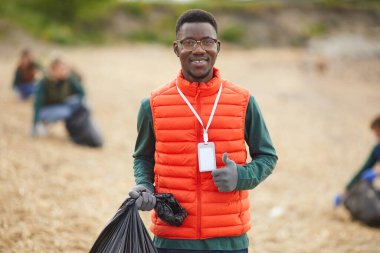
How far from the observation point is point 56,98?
8836 mm

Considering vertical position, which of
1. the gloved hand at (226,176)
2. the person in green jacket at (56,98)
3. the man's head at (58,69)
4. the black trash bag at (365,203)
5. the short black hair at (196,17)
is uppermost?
the man's head at (58,69)

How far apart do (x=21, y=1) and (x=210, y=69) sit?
121 feet

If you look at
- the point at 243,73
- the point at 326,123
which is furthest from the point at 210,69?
the point at 243,73

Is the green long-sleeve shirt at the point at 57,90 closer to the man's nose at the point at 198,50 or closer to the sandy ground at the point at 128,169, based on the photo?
the sandy ground at the point at 128,169

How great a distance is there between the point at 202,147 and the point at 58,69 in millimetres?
6500

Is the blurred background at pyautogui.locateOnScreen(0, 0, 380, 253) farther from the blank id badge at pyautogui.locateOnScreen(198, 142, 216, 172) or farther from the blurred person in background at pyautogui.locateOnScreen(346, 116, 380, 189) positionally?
the blank id badge at pyautogui.locateOnScreen(198, 142, 216, 172)

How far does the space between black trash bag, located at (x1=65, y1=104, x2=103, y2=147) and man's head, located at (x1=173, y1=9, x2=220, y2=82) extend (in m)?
6.39

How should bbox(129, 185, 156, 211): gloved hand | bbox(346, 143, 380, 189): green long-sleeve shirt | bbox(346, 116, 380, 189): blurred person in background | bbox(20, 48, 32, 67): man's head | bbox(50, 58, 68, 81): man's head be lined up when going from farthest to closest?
bbox(20, 48, 32, 67): man's head → bbox(50, 58, 68, 81): man's head → bbox(346, 116, 380, 189): blurred person in background → bbox(346, 143, 380, 189): green long-sleeve shirt → bbox(129, 185, 156, 211): gloved hand

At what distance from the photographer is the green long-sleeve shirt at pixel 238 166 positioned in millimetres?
2529

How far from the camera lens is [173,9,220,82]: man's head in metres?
2.54

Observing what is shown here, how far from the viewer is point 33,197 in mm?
5270

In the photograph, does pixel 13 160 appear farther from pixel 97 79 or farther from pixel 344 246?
pixel 97 79

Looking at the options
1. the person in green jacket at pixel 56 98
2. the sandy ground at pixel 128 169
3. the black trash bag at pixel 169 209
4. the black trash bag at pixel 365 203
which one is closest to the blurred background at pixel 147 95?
the sandy ground at pixel 128 169

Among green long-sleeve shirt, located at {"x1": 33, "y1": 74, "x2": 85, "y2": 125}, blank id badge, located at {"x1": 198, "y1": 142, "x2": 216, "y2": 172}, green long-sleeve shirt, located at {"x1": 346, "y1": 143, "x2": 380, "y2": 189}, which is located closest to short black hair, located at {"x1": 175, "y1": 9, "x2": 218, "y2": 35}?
blank id badge, located at {"x1": 198, "y1": 142, "x2": 216, "y2": 172}
